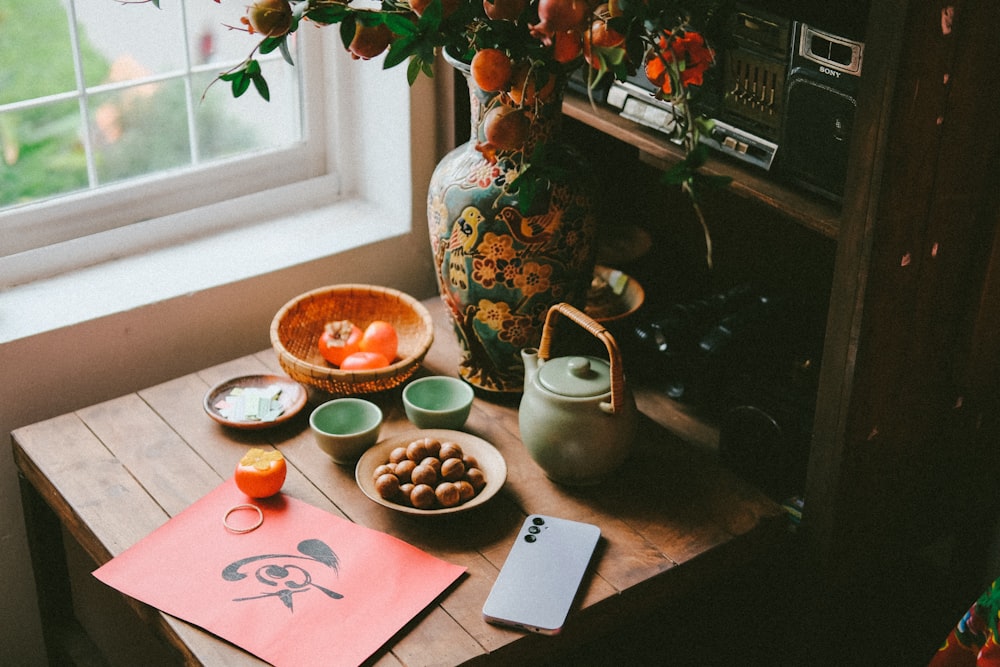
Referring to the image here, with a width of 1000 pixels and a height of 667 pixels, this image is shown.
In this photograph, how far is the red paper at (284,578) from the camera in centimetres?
116

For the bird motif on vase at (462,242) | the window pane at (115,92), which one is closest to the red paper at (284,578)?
the bird motif on vase at (462,242)

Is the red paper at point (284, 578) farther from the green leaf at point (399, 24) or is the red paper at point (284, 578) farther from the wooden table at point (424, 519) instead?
the green leaf at point (399, 24)

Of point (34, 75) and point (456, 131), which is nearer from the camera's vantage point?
point (34, 75)

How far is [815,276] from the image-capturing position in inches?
64.8

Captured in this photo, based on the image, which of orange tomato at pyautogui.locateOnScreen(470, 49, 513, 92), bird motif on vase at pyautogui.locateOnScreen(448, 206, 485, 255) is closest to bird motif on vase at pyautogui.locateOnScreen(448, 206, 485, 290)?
bird motif on vase at pyautogui.locateOnScreen(448, 206, 485, 255)

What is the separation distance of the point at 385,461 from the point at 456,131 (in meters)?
0.66

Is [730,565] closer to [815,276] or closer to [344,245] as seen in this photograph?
[815,276]

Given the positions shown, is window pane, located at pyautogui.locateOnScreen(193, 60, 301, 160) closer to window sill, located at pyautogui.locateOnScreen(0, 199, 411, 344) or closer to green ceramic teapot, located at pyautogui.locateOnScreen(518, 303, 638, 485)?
window sill, located at pyautogui.locateOnScreen(0, 199, 411, 344)

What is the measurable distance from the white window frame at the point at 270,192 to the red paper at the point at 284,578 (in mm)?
595

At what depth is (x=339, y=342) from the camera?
1.63m

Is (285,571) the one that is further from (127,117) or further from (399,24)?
(127,117)

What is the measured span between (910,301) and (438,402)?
25.8 inches

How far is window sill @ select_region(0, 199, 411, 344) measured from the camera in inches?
64.0

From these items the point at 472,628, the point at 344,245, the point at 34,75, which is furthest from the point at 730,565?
the point at 34,75
